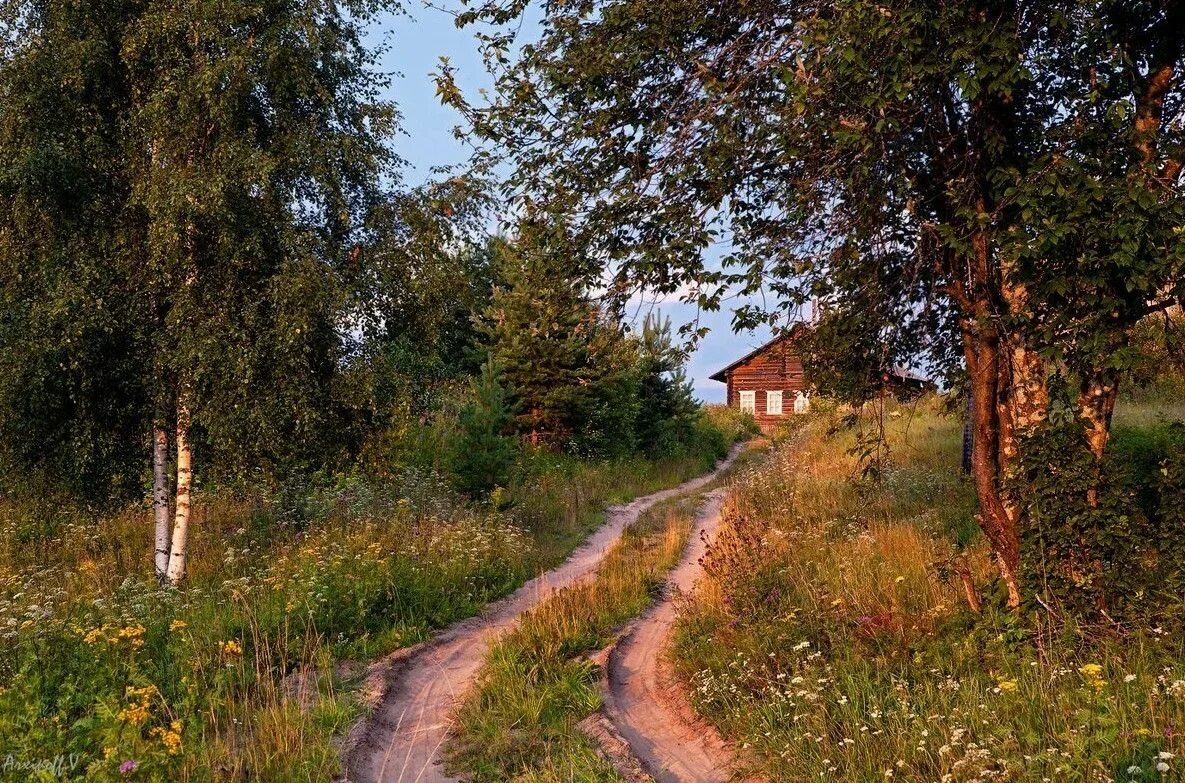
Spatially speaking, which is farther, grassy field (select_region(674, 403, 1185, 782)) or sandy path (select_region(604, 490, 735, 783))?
sandy path (select_region(604, 490, 735, 783))

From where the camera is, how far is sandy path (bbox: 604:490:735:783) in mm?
5352

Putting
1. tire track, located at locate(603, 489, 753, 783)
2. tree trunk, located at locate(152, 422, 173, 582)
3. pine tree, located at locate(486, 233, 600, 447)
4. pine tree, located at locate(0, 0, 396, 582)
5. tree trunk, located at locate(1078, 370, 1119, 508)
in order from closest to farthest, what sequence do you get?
tire track, located at locate(603, 489, 753, 783)
tree trunk, located at locate(1078, 370, 1119, 508)
pine tree, located at locate(0, 0, 396, 582)
tree trunk, located at locate(152, 422, 173, 582)
pine tree, located at locate(486, 233, 600, 447)

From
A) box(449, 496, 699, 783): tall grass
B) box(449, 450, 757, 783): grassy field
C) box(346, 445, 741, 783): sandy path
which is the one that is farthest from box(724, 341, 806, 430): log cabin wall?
box(449, 496, 699, 783): tall grass

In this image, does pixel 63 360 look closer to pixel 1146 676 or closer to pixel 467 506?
pixel 467 506

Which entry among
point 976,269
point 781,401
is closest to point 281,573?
point 976,269

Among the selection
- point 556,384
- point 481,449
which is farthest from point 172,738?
point 556,384

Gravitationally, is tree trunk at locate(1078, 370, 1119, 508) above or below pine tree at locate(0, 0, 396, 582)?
below

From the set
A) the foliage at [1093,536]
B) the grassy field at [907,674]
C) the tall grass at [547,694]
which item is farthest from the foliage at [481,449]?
the foliage at [1093,536]

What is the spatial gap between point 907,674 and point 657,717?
7.18 ft

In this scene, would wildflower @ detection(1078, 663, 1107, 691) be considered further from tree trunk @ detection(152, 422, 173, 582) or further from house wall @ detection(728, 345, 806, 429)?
house wall @ detection(728, 345, 806, 429)

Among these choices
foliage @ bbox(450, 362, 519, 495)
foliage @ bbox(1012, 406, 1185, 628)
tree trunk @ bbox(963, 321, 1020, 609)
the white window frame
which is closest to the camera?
foliage @ bbox(1012, 406, 1185, 628)

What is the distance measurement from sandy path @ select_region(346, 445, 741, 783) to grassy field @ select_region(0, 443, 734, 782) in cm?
26

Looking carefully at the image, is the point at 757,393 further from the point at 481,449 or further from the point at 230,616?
the point at 230,616

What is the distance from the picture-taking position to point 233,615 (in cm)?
761
